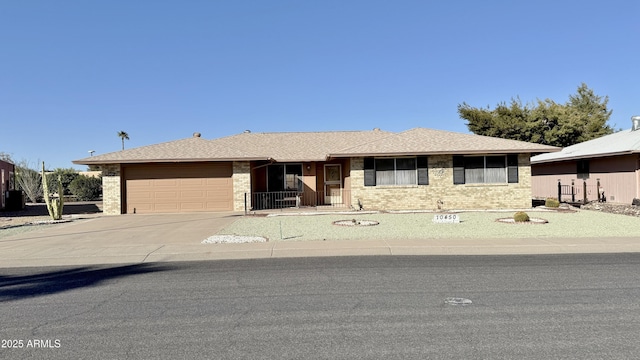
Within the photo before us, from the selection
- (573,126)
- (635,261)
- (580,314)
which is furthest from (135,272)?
(573,126)

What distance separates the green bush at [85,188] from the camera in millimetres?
38250

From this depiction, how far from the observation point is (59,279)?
25.5 ft

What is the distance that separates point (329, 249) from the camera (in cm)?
1030

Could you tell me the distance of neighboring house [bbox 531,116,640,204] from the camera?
20953 millimetres

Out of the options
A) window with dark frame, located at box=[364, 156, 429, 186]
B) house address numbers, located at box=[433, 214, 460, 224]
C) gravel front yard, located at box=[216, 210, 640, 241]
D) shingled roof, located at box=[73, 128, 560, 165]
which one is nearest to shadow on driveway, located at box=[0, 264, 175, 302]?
gravel front yard, located at box=[216, 210, 640, 241]

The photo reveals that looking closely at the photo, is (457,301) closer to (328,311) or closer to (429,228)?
(328,311)

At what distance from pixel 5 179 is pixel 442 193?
27.7m

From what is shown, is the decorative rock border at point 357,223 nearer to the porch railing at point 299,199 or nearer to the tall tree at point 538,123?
the porch railing at point 299,199

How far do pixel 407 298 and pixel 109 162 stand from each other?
18.5m

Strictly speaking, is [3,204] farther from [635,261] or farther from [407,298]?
[635,261]

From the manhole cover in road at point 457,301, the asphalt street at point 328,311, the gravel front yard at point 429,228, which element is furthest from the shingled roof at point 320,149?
the manhole cover in road at point 457,301

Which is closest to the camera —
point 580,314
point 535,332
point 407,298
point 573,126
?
point 535,332

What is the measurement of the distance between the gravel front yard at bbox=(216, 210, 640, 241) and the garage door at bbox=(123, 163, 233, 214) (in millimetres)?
4479

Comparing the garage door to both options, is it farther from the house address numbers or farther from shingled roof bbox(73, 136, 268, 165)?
the house address numbers
